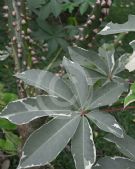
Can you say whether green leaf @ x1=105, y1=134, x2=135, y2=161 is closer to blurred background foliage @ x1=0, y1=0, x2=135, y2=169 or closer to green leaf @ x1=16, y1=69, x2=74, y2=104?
green leaf @ x1=16, y1=69, x2=74, y2=104

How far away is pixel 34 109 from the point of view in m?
0.91

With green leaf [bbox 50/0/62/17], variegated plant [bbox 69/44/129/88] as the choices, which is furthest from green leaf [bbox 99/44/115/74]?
green leaf [bbox 50/0/62/17]

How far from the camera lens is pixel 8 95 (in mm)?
1371

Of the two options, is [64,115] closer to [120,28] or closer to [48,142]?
[48,142]

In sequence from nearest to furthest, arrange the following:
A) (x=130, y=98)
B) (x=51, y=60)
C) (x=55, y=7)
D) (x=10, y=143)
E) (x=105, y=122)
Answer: (x=130, y=98)
(x=105, y=122)
(x=10, y=143)
(x=55, y=7)
(x=51, y=60)

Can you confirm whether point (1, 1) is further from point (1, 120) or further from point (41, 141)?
point (41, 141)

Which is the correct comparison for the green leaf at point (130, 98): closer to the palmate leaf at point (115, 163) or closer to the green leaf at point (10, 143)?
the palmate leaf at point (115, 163)

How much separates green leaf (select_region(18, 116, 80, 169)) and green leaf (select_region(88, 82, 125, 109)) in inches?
2.6

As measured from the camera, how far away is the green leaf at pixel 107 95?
36.7 inches

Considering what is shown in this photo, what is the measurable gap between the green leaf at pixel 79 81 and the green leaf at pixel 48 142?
65 mm

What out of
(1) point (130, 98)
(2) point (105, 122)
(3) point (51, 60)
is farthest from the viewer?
(3) point (51, 60)

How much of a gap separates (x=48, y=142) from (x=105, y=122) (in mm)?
134

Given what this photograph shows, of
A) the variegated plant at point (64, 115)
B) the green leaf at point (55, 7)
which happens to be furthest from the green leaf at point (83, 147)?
the green leaf at point (55, 7)

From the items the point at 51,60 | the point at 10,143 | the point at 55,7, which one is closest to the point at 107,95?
the point at 10,143
